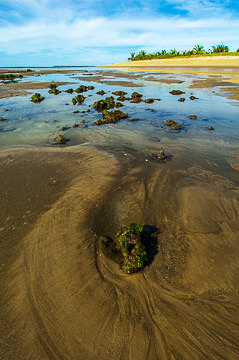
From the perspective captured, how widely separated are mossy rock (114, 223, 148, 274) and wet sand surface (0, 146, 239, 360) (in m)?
0.20

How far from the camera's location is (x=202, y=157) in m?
9.26

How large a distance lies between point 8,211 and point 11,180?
2.23 meters

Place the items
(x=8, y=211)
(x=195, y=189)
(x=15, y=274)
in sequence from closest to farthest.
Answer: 1. (x=15, y=274)
2. (x=8, y=211)
3. (x=195, y=189)

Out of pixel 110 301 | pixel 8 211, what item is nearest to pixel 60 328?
pixel 110 301

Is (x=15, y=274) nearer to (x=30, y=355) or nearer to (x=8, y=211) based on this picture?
(x=30, y=355)

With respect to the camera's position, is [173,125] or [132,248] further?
[173,125]

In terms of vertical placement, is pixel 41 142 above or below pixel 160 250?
above

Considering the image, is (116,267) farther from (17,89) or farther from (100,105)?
(17,89)

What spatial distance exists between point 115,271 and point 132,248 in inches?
27.6

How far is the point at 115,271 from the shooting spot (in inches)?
163

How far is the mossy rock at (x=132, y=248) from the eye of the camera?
4094 millimetres

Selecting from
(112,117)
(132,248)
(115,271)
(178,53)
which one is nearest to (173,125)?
(112,117)

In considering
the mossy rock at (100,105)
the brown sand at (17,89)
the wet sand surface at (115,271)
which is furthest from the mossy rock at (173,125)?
the brown sand at (17,89)

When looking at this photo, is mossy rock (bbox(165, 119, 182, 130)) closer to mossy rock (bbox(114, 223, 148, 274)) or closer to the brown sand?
mossy rock (bbox(114, 223, 148, 274))
